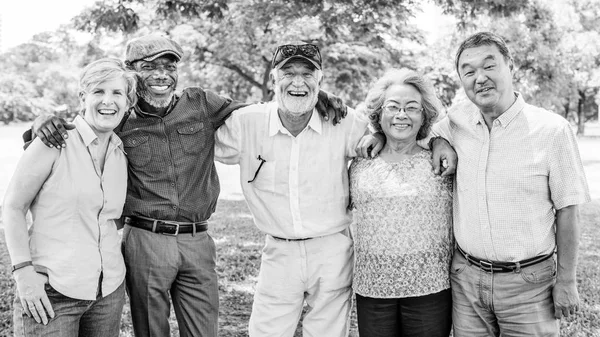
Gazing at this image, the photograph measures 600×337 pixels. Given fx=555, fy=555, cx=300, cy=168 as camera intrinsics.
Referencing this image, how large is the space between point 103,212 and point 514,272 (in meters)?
2.24

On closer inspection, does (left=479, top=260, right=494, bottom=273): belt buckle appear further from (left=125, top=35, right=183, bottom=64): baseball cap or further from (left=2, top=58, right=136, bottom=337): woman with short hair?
(left=125, top=35, right=183, bottom=64): baseball cap

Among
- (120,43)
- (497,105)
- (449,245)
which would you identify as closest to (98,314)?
(449,245)

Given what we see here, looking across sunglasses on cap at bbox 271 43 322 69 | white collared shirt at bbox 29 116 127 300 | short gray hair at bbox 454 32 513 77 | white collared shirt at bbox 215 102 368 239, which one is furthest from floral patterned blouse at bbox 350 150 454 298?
white collared shirt at bbox 29 116 127 300

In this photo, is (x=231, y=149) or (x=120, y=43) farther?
(x=120, y=43)

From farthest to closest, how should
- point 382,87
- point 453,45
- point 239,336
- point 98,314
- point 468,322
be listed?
point 453,45 → point 239,336 → point 382,87 → point 468,322 → point 98,314

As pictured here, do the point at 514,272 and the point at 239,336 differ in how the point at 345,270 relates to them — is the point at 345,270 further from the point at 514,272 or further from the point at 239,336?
the point at 239,336

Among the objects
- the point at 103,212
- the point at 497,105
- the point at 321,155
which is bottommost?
Answer: the point at 103,212

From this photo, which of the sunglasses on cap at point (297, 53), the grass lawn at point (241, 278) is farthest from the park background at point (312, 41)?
the sunglasses on cap at point (297, 53)

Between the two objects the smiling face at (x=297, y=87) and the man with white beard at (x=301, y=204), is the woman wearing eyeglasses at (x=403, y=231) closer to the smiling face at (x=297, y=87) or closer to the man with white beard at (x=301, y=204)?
the man with white beard at (x=301, y=204)

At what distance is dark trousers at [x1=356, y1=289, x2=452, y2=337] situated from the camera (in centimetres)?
316

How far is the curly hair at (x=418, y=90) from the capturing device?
334cm

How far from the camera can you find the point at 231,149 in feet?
12.2

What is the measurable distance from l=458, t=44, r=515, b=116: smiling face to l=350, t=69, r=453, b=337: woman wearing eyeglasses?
1.01 feet

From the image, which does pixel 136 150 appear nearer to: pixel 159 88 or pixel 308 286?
pixel 159 88
